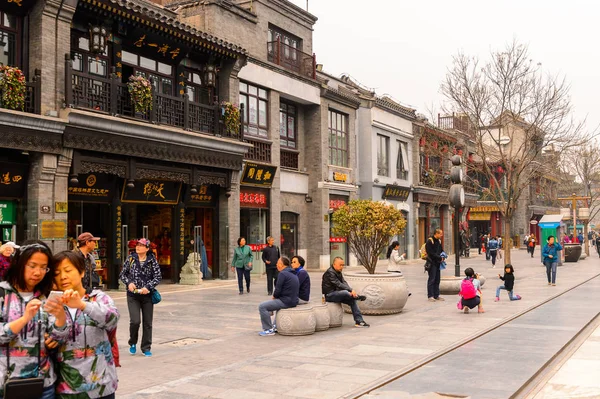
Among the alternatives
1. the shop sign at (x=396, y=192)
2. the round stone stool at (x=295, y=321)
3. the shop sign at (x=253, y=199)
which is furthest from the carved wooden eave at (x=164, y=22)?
the shop sign at (x=396, y=192)

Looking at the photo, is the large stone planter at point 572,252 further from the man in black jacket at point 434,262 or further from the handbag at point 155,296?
the handbag at point 155,296

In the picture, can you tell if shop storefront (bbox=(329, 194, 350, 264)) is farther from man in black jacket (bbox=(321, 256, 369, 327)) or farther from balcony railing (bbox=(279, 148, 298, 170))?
man in black jacket (bbox=(321, 256, 369, 327))

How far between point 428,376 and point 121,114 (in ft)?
42.4

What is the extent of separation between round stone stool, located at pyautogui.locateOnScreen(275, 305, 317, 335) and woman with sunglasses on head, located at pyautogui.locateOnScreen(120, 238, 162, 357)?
2.43 metres

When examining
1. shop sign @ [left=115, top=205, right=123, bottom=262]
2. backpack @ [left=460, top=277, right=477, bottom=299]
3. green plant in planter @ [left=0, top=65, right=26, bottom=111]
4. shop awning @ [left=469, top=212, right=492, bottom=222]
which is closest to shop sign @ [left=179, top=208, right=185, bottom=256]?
shop sign @ [left=115, top=205, right=123, bottom=262]

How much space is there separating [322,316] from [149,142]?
9.34 metres

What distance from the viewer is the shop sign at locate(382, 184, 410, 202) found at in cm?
3381

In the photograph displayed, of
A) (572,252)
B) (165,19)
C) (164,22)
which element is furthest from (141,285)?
(572,252)

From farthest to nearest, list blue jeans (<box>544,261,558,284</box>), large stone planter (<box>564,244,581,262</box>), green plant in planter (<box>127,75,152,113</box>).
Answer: large stone planter (<box>564,244,581,262</box>) < blue jeans (<box>544,261,558,284</box>) < green plant in planter (<box>127,75,152,113</box>)

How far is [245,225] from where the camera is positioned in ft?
79.6

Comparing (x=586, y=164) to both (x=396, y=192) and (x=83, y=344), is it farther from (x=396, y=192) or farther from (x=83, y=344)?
(x=83, y=344)

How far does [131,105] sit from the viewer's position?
17766 mm

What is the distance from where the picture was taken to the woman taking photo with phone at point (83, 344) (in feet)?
12.1

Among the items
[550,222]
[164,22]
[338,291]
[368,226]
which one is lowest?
[338,291]
